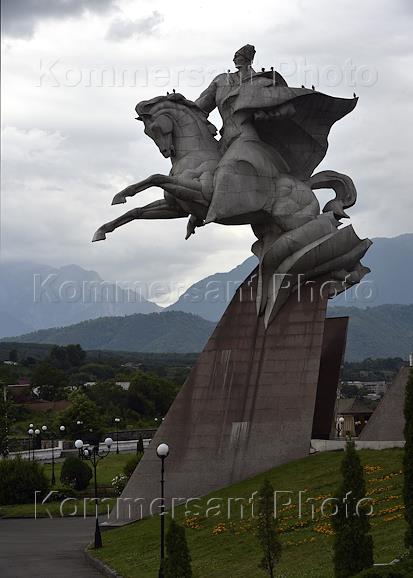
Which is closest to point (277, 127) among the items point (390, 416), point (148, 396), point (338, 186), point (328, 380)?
point (338, 186)

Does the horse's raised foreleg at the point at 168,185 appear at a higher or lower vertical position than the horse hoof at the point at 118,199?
higher

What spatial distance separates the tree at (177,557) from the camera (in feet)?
50.8

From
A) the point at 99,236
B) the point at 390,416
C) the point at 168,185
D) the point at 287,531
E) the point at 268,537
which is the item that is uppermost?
the point at 168,185

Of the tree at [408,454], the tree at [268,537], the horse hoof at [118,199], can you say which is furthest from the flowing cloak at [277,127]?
the tree at [408,454]

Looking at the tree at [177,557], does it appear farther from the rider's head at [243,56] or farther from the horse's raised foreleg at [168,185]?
the rider's head at [243,56]

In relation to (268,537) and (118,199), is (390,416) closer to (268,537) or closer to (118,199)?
(118,199)

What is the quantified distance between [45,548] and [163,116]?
11.5 m

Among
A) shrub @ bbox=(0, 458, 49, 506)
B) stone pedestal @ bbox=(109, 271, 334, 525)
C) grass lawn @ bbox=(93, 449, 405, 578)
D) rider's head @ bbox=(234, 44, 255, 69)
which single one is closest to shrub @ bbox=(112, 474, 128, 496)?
shrub @ bbox=(0, 458, 49, 506)

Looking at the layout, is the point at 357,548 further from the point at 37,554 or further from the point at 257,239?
the point at 257,239

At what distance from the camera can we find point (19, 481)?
36.6 metres

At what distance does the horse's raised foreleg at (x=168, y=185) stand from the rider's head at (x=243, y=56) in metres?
3.52

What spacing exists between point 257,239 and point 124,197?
4040mm

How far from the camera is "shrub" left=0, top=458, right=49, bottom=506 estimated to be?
36.3 metres

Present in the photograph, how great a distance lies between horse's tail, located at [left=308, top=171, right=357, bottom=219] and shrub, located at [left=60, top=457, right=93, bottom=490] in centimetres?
1690
